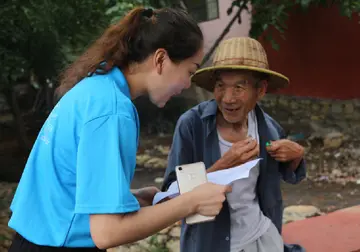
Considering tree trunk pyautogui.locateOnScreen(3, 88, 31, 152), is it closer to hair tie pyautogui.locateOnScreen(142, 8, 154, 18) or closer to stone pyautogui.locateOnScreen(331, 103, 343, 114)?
stone pyautogui.locateOnScreen(331, 103, 343, 114)

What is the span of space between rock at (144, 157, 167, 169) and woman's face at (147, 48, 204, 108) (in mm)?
6124

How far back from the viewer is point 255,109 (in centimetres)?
197

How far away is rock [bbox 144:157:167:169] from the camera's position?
7461 mm

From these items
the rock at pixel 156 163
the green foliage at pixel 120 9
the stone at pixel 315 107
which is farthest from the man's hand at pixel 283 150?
the stone at pixel 315 107

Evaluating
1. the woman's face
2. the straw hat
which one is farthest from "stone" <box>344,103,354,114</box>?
the woman's face

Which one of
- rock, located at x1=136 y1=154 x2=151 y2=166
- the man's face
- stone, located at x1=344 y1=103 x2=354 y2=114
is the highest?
the man's face

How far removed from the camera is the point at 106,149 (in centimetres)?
103

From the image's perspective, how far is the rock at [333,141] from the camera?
7.21 metres

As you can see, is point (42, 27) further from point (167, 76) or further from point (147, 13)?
point (167, 76)

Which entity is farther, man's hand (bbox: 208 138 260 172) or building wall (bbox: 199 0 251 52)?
building wall (bbox: 199 0 251 52)

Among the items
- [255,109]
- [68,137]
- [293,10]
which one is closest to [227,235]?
[255,109]

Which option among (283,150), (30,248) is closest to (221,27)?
(283,150)

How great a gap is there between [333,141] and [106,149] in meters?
6.85

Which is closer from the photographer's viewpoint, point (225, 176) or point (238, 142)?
point (225, 176)
